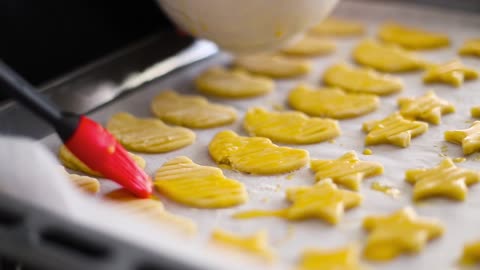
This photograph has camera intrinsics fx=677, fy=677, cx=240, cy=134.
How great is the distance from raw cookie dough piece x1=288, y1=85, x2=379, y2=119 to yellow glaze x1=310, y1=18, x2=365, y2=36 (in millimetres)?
417

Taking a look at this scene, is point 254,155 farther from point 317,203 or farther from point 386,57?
point 386,57

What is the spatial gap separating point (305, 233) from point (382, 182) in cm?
22

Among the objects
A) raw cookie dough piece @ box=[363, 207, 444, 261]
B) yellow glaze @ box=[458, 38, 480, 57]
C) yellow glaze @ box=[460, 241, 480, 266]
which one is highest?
yellow glaze @ box=[458, 38, 480, 57]

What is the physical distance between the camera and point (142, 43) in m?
A: 1.82

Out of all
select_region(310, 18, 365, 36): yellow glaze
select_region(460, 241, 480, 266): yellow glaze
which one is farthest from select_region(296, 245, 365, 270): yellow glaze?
select_region(310, 18, 365, 36): yellow glaze

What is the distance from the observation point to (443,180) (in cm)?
116

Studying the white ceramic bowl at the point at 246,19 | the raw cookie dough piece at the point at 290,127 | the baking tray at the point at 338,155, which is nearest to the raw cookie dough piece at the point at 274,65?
the baking tray at the point at 338,155

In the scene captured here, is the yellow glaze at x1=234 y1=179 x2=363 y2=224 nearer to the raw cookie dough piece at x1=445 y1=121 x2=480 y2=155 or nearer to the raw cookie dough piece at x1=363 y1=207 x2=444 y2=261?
the raw cookie dough piece at x1=363 y1=207 x2=444 y2=261

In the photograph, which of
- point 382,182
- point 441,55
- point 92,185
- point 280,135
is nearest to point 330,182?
point 382,182

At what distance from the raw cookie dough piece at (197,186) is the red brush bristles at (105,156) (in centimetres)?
4

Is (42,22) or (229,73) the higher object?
(42,22)

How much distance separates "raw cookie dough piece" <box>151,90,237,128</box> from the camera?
4.77 ft

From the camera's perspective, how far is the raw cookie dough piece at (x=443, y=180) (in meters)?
1.14

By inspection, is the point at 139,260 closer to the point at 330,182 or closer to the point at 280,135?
the point at 330,182
